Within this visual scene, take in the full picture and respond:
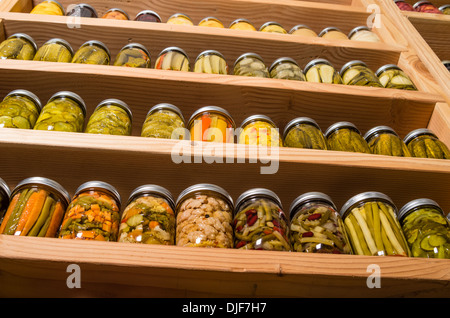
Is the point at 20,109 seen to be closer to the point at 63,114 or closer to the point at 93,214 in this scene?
the point at 63,114

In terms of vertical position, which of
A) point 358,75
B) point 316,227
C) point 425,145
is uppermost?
point 358,75

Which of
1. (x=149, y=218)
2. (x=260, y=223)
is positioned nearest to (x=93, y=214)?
(x=149, y=218)

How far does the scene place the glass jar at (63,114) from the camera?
1097 millimetres

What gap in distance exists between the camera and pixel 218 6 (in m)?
1.67

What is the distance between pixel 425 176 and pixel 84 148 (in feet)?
2.62

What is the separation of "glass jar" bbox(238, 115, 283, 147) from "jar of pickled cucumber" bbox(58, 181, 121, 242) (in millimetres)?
360

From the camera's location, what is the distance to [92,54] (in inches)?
52.1

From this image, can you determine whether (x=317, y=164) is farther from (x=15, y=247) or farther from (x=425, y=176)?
(x=15, y=247)

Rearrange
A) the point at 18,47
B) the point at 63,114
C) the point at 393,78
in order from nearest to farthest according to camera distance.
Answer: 1. the point at 63,114
2. the point at 18,47
3. the point at 393,78

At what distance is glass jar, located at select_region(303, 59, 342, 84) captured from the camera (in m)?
1.37

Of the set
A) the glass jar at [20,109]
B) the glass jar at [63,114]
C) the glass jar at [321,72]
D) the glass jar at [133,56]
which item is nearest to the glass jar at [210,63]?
the glass jar at [133,56]

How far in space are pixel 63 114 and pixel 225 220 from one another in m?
0.51

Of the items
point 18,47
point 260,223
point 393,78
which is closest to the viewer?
point 260,223
